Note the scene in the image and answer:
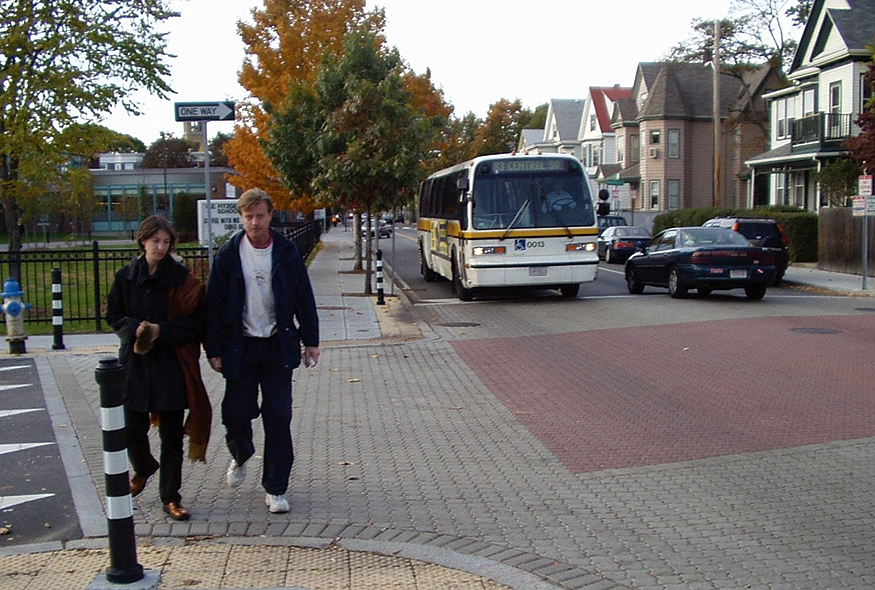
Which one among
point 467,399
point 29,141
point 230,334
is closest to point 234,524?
point 230,334

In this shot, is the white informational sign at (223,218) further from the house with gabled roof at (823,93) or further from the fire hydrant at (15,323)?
the house with gabled roof at (823,93)

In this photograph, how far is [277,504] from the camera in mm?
6148

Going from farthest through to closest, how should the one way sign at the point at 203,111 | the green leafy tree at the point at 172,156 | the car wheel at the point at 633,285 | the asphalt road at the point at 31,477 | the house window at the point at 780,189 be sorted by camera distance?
the green leafy tree at the point at 172,156, the house window at the point at 780,189, the car wheel at the point at 633,285, the one way sign at the point at 203,111, the asphalt road at the point at 31,477

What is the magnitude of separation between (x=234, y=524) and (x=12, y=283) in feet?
27.9

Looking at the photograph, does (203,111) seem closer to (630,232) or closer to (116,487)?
(116,487)

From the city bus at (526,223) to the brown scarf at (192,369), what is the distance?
44.0 ft

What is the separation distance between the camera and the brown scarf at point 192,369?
595cm

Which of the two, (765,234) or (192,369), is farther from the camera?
(765,234)

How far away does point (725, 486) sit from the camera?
6742 millimetres

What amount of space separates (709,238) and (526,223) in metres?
4.02

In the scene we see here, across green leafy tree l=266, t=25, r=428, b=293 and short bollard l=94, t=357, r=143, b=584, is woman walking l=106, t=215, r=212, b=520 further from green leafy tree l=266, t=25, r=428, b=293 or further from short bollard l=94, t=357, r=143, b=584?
green leafy tree l=266, t=25, r=428, b=293

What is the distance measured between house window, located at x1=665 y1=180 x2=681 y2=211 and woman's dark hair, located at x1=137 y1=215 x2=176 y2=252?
→ 5590cm

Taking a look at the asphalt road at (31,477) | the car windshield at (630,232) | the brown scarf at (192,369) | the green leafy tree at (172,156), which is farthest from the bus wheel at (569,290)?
Answer: the green leafy tree at (172,156)

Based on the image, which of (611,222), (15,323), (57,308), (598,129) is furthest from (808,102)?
(15,323)
